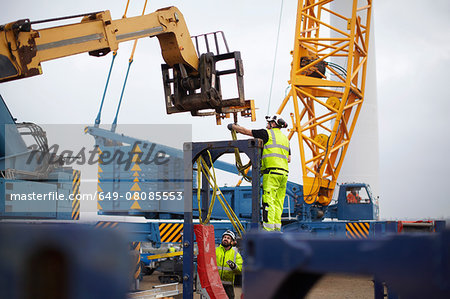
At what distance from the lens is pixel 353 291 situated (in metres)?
9.06

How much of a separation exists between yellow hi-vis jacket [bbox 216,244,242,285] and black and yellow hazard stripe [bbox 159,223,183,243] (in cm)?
377

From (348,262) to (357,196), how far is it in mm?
11473

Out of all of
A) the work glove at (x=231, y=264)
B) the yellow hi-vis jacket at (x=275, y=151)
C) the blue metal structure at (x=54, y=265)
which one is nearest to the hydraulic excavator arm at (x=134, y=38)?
the yellow hi-vis jacket at (x=275, y=151)

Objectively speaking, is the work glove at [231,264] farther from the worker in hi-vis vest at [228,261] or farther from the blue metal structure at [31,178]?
the blue metal structure at [31,178]

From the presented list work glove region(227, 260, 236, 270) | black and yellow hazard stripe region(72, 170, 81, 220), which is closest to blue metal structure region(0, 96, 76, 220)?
black and yellow hazard stripe region(72, 170, 81, 220)

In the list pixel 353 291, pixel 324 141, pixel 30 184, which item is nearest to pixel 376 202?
pixel 324 141

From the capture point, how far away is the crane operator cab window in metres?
12.3

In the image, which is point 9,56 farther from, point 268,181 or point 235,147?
→ point 268,181

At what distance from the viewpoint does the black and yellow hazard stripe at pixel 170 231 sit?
407 inches

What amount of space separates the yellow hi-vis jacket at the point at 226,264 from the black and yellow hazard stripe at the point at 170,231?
377cm

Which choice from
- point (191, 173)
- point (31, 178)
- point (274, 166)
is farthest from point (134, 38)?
point (31, 178)

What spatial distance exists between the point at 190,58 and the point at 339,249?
614cm

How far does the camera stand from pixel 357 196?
12383mm

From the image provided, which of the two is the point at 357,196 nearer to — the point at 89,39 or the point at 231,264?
the point at 231,264
